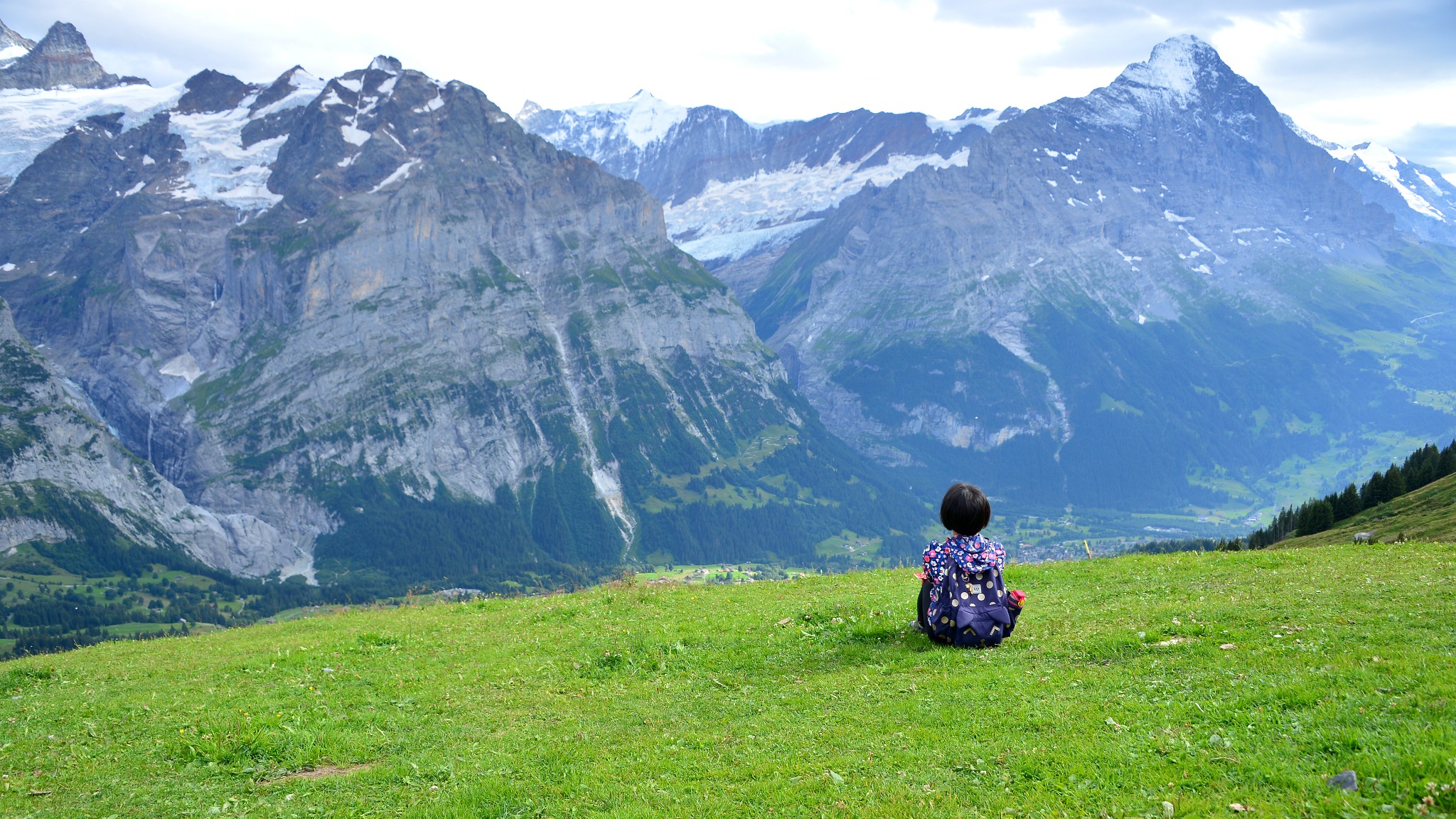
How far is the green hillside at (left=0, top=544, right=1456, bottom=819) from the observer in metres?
14.4

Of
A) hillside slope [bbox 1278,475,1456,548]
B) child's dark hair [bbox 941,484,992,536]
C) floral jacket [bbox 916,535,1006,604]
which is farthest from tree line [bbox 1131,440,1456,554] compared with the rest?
child's dark hair [bbox 941,484,992,536]

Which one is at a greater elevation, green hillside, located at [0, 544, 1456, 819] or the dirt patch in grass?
green hillside, located at [0, 544, 1456, 819]

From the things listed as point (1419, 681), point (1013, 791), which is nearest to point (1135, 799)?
point (1013, 791)

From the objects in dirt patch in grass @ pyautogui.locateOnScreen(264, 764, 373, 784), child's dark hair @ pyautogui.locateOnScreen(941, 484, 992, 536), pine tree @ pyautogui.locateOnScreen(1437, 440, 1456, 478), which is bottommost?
dirt patch in grass @ pyautogui.locateOnScreen(264, 764, 373, 784)

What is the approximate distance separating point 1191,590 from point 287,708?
24.4 m

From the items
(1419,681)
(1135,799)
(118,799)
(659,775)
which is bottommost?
(118,799)

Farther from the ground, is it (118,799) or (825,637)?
(825,637)

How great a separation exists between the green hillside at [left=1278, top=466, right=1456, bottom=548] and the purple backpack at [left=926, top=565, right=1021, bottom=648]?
81.1 feet

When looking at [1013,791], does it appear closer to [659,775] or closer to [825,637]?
[659,775]

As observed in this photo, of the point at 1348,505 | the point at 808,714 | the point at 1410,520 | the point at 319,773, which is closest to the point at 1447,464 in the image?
the point at 1348,505

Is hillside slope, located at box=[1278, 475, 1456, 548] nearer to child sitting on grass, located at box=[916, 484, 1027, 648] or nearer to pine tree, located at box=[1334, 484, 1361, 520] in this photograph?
pine tree, located at box=[1334, 484, 1361, 520]

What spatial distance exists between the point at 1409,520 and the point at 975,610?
4040 centimetres

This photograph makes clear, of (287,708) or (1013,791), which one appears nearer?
(1013,791)

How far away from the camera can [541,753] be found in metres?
18.2
